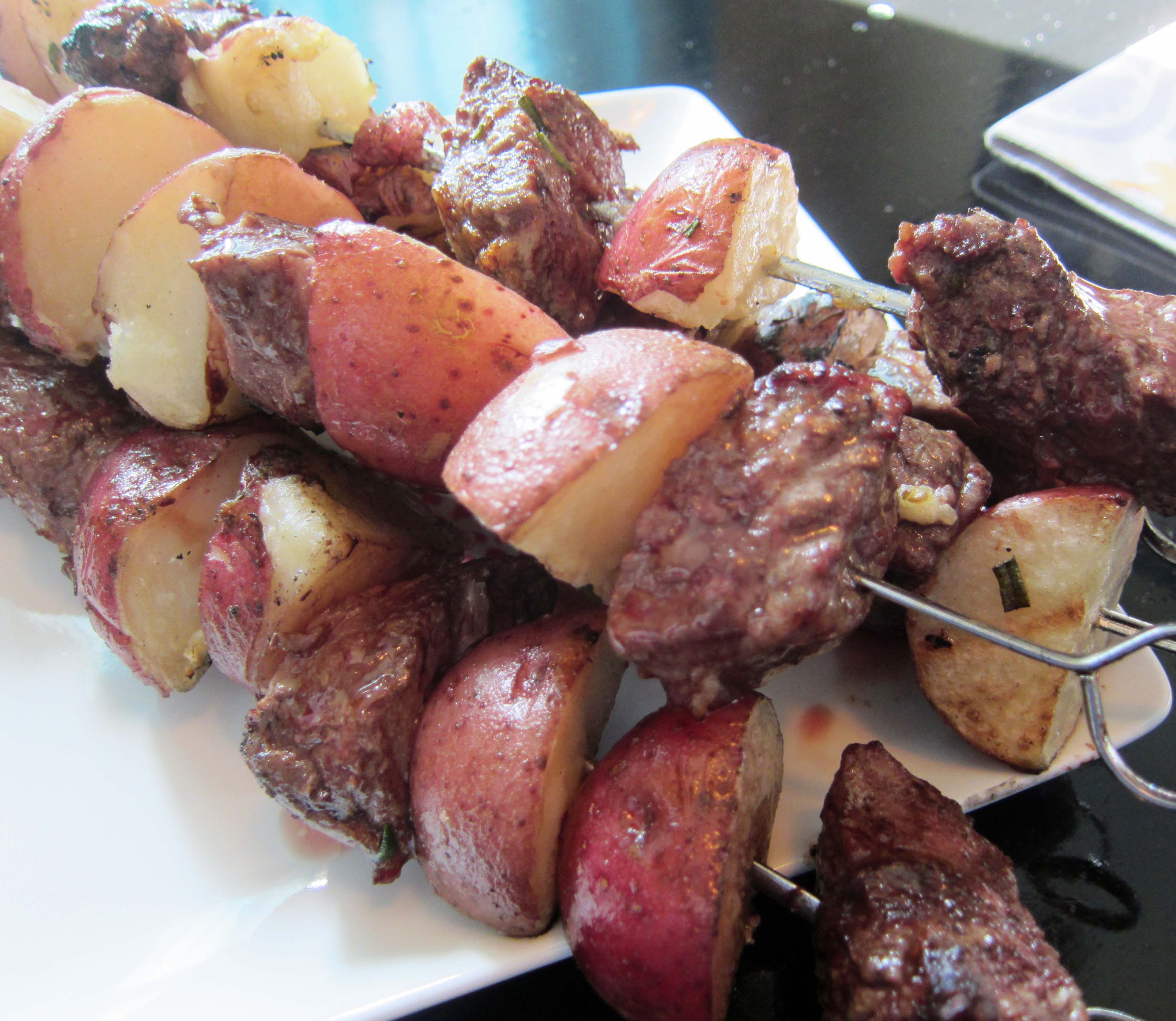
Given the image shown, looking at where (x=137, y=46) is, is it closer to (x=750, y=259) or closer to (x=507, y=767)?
(x=750, y=259)

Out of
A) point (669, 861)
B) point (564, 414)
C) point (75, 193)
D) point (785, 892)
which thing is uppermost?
point (75, 193)

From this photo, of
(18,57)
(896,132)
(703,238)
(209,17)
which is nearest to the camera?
(703,238)

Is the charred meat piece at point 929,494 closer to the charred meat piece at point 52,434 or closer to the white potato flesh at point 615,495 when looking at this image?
the white potato flesh at point 615,495

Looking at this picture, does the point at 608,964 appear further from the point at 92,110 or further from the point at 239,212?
the point at 92,110

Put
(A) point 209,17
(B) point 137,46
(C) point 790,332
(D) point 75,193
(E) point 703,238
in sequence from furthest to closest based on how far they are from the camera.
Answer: (A) point 209,17
(B) point 137,46
(C) point 790,332
(D) point 75,193
(E) point 703,238

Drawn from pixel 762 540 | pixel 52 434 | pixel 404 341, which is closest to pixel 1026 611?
pixel 762 540

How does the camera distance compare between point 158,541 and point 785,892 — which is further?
point 158,541

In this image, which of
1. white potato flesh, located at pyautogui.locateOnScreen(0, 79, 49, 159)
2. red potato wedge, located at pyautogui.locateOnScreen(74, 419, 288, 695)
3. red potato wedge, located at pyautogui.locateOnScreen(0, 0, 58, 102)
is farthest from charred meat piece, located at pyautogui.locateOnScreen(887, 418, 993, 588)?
red potato wedge, located at pyautogui.locateOnScreen(0, 0, 58, 102)

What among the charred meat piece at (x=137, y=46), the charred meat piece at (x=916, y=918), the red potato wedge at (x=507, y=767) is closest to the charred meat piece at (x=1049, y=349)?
the charred meat piece at (x=916, y=918)
